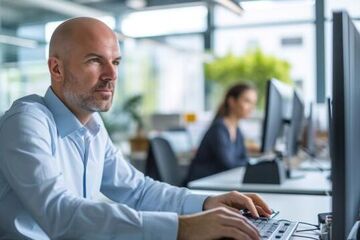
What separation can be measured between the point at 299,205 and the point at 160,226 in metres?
1.00

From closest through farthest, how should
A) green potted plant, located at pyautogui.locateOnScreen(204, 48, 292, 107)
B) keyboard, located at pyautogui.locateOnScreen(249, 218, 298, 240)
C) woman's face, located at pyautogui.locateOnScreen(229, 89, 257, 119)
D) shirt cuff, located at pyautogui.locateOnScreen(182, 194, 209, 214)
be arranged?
1. keyboard, located at pyautogui.locateOnScreen(249, 218, 298, 240)
2. shirt cuff, located at pyautogui.locateOnScreen(182, 194, 209, 214)
3. woman's face, located at pyautogui.locateOnScreen(229, 89, 257, 119)
4. green potted plant, located at pyautogui.locateOnScreen(204, 48, 292, 107)

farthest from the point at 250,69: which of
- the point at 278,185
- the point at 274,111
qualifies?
the point at 278,185

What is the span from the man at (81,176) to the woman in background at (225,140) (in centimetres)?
177

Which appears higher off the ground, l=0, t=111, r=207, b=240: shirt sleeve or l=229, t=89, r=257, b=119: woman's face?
l=229, t=89, r=257, b=119: woman's face

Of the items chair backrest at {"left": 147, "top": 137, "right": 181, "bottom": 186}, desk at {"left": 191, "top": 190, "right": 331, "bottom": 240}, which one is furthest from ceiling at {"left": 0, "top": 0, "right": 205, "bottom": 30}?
desk at {"left": 191, "top": 190, "right": 331, "bottom": 240}

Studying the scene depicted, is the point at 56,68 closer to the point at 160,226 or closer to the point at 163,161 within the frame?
the point at 160,226

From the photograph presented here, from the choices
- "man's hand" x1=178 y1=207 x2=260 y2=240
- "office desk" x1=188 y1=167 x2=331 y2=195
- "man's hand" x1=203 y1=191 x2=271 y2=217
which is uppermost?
"man's hand" x1=178 y1=207 x2=260 y2=240

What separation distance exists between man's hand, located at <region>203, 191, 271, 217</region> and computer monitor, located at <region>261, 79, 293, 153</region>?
113 centimetres

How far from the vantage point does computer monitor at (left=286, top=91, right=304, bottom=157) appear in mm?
2652

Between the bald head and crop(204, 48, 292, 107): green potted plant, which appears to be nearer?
the bald head

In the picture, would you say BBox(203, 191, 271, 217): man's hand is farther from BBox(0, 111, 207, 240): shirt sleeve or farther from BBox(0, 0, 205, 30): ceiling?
BBox(0, 0, 205, 30): ceiling

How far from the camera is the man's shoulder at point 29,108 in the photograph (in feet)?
3.95

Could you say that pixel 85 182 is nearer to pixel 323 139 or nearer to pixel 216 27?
pixel 323 139

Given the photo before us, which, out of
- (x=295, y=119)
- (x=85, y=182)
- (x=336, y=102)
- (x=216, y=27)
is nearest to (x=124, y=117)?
(x=216, y=27)
